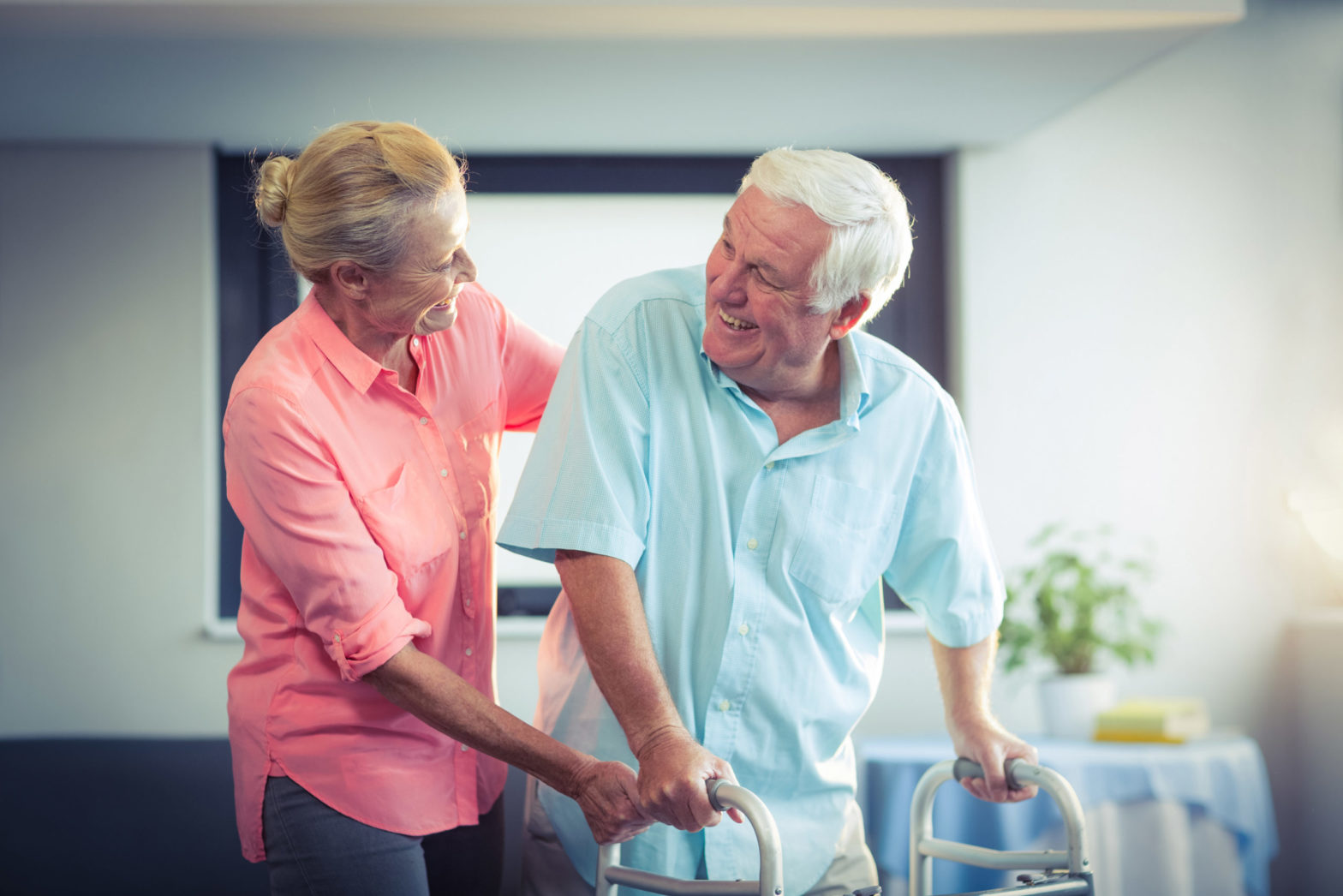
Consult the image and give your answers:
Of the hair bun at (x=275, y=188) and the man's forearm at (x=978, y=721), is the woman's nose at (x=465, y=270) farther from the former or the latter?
the man's forearm at (x=978, y=721)

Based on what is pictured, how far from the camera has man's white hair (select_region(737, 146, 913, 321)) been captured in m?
1.16

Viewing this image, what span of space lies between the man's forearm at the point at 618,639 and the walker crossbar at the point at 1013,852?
390 mm

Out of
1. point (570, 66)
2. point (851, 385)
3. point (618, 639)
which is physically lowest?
point (618, 639)

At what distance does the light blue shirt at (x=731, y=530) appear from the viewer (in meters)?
1.20

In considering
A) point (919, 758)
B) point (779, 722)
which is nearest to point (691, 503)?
point (779, 722)

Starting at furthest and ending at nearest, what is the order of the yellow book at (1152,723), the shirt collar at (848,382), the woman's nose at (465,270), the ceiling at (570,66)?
1. the yellow book at (1152,723)
2. the ceiling at (570,66)
3. the woman's nose at (465,270)
4. the shirt collar at (848,382)

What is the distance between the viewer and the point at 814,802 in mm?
1314

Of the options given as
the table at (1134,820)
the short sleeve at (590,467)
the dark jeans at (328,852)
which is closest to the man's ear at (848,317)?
the short sleeve at (590,467)

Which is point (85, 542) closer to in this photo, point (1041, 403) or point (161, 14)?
point (161, 14)

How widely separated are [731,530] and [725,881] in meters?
0.37

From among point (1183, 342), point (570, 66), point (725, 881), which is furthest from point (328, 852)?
point (1183, 342)

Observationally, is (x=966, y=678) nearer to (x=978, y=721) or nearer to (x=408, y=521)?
(x=978, y=721)

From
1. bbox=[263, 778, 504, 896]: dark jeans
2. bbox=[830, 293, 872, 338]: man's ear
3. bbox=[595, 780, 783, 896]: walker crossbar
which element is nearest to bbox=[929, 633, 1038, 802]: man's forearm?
bbox=[595, 780, 783, 896]: walker crossbar

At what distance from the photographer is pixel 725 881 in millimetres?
1104
